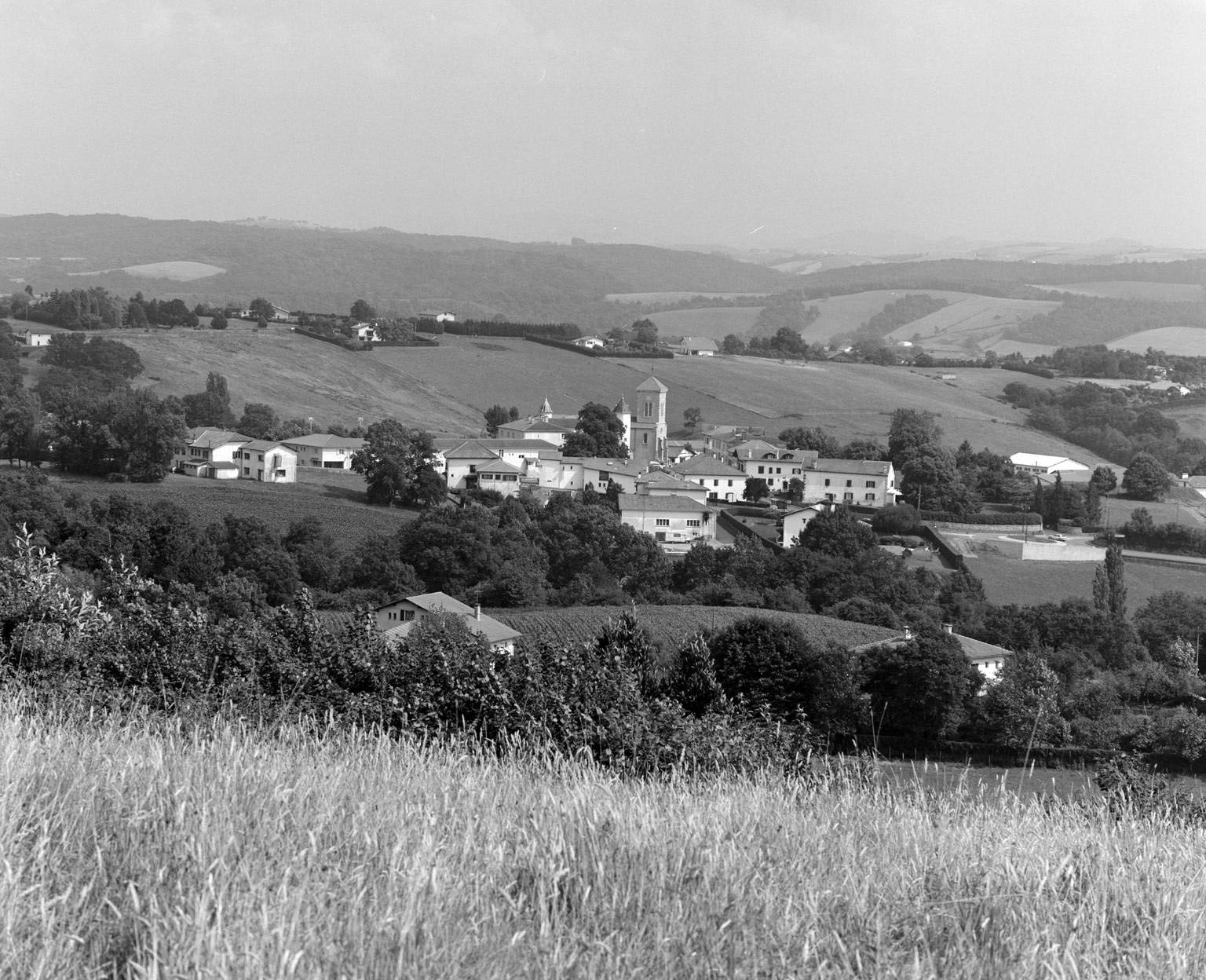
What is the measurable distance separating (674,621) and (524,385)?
45428 mm

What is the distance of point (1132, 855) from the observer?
3.52 m

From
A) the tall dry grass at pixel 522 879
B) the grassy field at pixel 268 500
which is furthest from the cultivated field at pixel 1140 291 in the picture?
the tall dry grass at pixel 522 879

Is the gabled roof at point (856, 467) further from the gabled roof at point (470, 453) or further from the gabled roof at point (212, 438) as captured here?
the gabled roof at point (212, 438)

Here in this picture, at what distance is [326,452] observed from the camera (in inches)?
1924

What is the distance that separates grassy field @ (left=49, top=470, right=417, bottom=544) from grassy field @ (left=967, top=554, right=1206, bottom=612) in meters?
17.1

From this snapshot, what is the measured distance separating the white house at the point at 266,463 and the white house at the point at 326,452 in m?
1.07

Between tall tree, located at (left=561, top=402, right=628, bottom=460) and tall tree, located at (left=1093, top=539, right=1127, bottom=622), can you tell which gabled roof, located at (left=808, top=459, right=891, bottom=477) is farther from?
tall tree, located at (left=1093, top=539, right=1127, bottom=622)

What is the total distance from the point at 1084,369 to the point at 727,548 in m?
60.3

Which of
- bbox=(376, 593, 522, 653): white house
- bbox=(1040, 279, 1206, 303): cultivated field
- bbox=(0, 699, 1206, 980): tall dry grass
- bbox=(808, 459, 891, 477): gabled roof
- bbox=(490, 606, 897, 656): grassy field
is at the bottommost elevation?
bbox=(490, 606, 897, 656): grassy field

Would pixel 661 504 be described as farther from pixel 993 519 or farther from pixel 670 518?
pixel 993 519

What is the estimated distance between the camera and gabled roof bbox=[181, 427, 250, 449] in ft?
155

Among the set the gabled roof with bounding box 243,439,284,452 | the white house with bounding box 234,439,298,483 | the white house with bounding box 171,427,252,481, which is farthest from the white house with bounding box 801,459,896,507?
the white house with bounding box 171,427,252,481

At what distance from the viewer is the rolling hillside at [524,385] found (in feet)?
203

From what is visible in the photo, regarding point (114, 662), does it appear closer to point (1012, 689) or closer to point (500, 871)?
point (500, 871)
